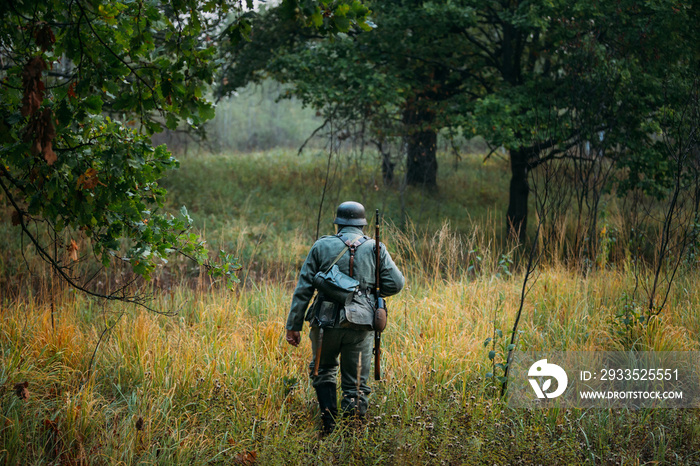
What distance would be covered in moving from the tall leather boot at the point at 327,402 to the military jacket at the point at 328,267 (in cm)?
48

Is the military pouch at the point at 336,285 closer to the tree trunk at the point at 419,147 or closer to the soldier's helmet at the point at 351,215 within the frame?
the soldier's helmet at the point at 351,215

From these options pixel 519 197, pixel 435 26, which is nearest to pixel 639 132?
pixel 519 197

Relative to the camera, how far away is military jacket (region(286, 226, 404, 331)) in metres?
4.11

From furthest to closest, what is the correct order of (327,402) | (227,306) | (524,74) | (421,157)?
(421,157) → (524,74) → (227,306) → (327,402)

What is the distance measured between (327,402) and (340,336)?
0.52 metres

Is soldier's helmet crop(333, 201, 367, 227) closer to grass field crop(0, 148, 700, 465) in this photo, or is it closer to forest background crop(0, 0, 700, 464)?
forest background crop(0, 0, 700, 464)

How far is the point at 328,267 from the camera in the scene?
160 inches

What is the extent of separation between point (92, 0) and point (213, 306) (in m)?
3.54

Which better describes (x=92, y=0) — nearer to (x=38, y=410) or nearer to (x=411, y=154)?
(x=38, y=410)

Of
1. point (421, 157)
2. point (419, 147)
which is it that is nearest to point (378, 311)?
point (419, 147)

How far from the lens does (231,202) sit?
1353 centimetres

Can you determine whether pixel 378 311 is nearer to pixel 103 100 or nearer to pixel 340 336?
pixel 340 336

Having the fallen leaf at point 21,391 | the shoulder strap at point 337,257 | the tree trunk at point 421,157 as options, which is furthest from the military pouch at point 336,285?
the tree trunk at point 421,157

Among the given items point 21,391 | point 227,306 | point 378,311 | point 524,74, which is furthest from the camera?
point 524,74
